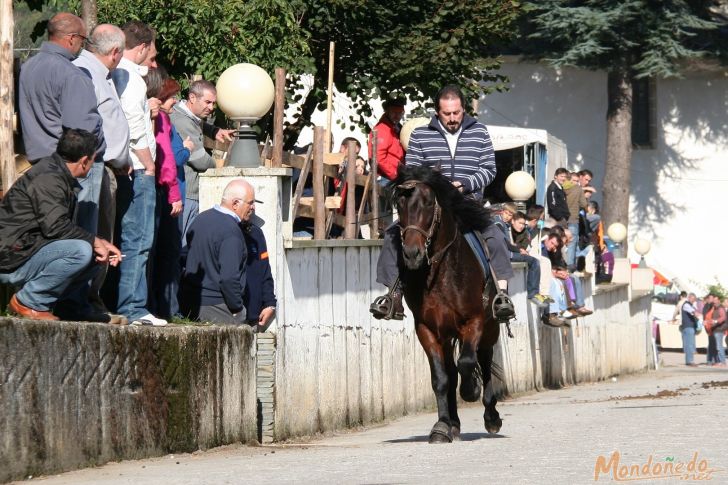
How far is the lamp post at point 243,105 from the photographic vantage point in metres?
15.0

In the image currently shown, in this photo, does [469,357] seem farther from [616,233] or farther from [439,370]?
[616,233]

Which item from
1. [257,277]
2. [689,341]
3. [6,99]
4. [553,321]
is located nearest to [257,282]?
[257,277]

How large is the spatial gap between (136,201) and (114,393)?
2.00m

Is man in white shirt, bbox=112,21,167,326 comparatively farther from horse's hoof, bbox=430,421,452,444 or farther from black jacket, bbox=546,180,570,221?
black jacket, bbox=546,180,570,221

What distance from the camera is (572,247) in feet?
107

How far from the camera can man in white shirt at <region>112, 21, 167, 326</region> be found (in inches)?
485

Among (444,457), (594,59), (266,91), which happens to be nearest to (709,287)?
(594,59)

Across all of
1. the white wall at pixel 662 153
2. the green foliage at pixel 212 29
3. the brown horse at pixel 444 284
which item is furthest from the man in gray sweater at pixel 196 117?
the white wall at pixel 662 153

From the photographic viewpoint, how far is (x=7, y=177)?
1112 centimetres

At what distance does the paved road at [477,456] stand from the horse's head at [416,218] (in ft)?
4.64

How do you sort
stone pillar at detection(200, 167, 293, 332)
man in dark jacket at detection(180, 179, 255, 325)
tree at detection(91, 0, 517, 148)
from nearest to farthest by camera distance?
man in dark jacket at detection(180, 179, 255, 325) → stone pillar at detection(200, 167, 293, 332) → tree at detection(91, 0, 517, 148)

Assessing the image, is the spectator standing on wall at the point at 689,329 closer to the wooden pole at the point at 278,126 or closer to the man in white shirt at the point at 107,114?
the wooden pole at the point at 278,126

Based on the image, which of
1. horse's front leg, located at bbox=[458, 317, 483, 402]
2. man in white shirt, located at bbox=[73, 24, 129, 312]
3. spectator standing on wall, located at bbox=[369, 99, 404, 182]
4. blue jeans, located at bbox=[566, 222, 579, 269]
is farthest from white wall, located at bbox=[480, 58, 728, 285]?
man in white shirt, located at bbox=[73, 24, 129, 312]

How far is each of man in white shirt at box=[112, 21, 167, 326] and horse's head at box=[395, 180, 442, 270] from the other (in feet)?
6.20
